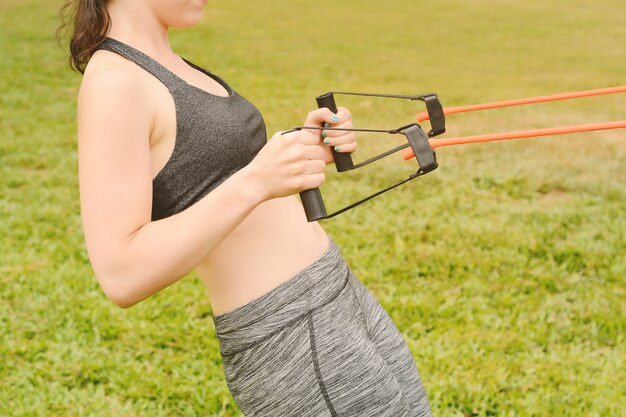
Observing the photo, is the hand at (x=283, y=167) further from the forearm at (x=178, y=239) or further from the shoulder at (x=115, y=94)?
the shoulder at (x=115, y=94)

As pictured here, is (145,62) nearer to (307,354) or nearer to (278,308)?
(278,308)

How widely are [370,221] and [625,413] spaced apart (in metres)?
2.24

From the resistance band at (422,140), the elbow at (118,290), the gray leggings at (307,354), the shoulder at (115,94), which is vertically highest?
the shoulder at (115,94)

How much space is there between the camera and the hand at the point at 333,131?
1.61 meters

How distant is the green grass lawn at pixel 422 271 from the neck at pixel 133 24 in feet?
6.25

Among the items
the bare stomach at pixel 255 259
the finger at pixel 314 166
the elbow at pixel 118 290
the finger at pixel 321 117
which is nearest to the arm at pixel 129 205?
the elbow at pixel 118 290

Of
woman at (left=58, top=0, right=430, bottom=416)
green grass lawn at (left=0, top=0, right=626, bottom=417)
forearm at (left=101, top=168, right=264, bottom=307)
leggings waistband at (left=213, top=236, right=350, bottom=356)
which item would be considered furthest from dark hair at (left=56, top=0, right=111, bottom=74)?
green grass lawn at (left=0, top=0, right=626, bottom=417)

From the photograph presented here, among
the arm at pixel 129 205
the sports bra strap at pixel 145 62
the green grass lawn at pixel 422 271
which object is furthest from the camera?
the green grass lawn at pixel 422 271

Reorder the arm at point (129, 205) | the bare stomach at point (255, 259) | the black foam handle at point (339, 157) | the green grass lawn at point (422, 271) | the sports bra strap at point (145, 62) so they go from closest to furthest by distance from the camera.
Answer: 1. the arm at point (129, 205)
2. the sports bra strap at point (145, 62)
3. the bare stomach at point (255, 259)
4. the black foam handle at point (339, 157)
5. the green grass lawn at point (422, 271)

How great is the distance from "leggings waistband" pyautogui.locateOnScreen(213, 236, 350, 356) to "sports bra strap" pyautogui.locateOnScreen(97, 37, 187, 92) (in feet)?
1.52

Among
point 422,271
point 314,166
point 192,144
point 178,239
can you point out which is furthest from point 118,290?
point 422,271

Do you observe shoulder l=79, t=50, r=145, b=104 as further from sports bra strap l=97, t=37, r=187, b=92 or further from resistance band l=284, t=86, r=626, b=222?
resistance band l=284, t=86, r=626, b=222

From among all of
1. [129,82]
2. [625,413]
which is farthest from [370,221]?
[129,82]

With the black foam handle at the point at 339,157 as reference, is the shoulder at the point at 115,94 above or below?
above
